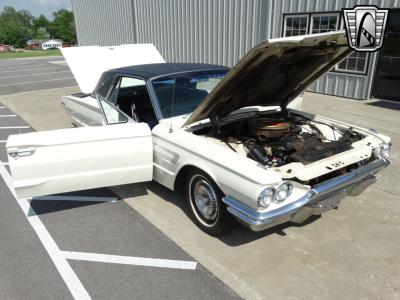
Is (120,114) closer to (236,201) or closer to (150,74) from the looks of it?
(150,74)

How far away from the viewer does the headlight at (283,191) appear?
2.84 metres

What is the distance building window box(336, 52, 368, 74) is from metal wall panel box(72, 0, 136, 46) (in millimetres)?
10679

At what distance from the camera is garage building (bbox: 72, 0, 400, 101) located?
28.7ft

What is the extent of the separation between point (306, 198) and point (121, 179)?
78.5 inches

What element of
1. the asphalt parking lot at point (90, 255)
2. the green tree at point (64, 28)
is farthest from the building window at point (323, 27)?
the green tree at point (64, 28)

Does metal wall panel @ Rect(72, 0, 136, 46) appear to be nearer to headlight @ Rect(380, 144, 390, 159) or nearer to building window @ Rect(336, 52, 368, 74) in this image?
building window @ Rect(336, 52, 368, 74)

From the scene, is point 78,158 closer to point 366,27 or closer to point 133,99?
point 133,99

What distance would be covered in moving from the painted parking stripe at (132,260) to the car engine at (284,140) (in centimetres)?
117

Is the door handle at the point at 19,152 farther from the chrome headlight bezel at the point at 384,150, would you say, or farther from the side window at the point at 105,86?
the chrome headlight bezel at the point at 384,150

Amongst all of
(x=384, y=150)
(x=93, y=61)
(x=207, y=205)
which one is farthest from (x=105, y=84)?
(x=384, y=150)

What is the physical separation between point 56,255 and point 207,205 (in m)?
1.53

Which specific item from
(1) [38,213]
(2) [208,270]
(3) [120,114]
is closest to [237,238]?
(2) [208,270]

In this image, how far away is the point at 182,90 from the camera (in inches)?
171

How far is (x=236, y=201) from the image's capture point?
2982mm
